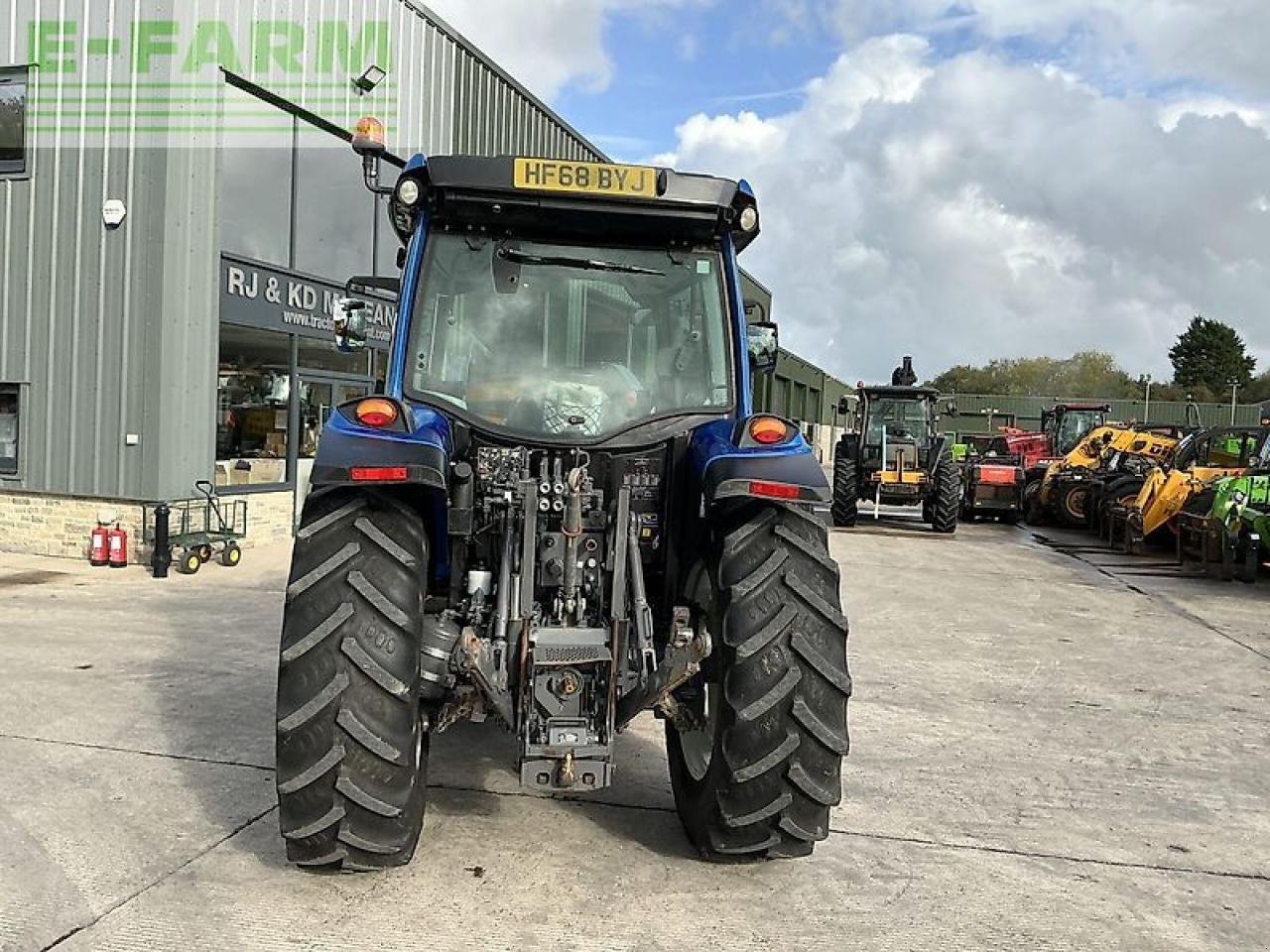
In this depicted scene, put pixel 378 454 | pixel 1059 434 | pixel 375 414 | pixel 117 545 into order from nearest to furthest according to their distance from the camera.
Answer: pixel 378 454 → pixel 375 414 → pixel 117 545 → pixel 1059 434

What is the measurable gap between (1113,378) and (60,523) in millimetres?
78369

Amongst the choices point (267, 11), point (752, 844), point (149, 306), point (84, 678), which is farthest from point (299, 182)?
point (752, 844)

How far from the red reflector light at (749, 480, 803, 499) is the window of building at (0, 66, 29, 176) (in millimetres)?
11111

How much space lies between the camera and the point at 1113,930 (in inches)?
145

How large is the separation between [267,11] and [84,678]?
8.94 metres

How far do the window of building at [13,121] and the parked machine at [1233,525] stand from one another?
539 inches

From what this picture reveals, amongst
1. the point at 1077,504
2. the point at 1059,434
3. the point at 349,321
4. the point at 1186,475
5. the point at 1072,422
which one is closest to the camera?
the point at 349,321

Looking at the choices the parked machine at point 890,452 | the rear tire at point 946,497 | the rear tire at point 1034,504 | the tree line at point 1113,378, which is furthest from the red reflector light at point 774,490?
the tree line at point 1113,378

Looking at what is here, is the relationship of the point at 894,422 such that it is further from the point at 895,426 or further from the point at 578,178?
the point at 578,178

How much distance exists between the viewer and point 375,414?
3.78m

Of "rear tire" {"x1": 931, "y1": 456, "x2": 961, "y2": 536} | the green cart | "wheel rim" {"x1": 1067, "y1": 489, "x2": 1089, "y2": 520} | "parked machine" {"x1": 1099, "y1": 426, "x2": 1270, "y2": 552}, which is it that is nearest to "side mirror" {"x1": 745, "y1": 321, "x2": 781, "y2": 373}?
the green cart

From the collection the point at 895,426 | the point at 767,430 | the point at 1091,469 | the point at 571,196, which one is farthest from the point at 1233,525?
the point at 571,196

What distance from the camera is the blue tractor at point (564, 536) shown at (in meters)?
3.58

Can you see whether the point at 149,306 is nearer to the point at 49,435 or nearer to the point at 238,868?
the point at 49,435
